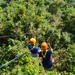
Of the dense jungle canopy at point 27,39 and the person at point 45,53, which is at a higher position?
the person at point 45,53

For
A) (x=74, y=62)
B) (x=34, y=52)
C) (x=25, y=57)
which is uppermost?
(x=34, y=52)

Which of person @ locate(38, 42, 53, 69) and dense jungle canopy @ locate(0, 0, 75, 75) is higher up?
person @ locate(38, 42, 53, 69)

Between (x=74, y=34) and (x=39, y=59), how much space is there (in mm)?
5232

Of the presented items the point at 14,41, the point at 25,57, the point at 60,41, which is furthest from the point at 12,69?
the point at 60,41

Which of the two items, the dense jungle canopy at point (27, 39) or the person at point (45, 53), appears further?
the dense jungle canopy at point (27, 39)

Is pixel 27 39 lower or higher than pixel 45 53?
lower

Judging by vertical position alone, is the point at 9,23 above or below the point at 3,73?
above

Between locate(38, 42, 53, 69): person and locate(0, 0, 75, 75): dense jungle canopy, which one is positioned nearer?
locate(38, 42, 53, 69): person

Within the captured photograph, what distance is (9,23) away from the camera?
7.97m

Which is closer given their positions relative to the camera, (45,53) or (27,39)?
(45,53)

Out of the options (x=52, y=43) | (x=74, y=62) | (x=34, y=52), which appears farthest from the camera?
(x=52, y=43)

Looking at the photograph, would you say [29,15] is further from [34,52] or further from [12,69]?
[34,52]

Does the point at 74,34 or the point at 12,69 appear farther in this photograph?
the point at 74,34

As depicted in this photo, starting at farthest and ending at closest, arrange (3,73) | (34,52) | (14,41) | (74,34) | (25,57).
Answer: (74,34), (14,41), (25,57), (3,73), (34,52)
